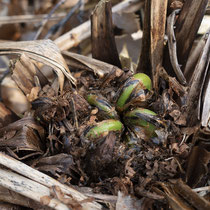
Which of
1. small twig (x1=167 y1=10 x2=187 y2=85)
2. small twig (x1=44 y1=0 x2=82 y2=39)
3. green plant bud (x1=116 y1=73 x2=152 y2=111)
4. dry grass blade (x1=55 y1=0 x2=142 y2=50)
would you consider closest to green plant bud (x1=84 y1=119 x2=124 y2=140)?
green plant bud (x1=116 y1=73 x2=152 y2=111)

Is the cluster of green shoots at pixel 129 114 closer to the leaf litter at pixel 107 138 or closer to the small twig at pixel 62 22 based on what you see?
the leaf litter at pixel 107 138

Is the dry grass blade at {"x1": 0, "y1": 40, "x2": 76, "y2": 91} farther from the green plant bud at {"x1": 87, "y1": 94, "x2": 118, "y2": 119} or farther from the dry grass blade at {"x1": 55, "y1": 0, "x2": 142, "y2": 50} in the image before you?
the dry grass blade at {"x1": 55, "y1": 0, "x2": 142, "y2": 50}

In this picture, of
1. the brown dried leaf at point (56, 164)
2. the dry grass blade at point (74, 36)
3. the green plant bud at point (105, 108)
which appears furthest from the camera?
the dry grass blade at point (74, 36)

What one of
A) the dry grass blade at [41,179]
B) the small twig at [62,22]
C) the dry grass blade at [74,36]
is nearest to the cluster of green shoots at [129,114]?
the dry grass blade at [41,179]

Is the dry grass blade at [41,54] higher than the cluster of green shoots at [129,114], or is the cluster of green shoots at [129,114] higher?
the dry grass blade at [41,54]

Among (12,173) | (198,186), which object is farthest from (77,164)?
(198,186)

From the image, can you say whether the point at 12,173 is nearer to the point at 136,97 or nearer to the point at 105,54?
the point at 136,97
